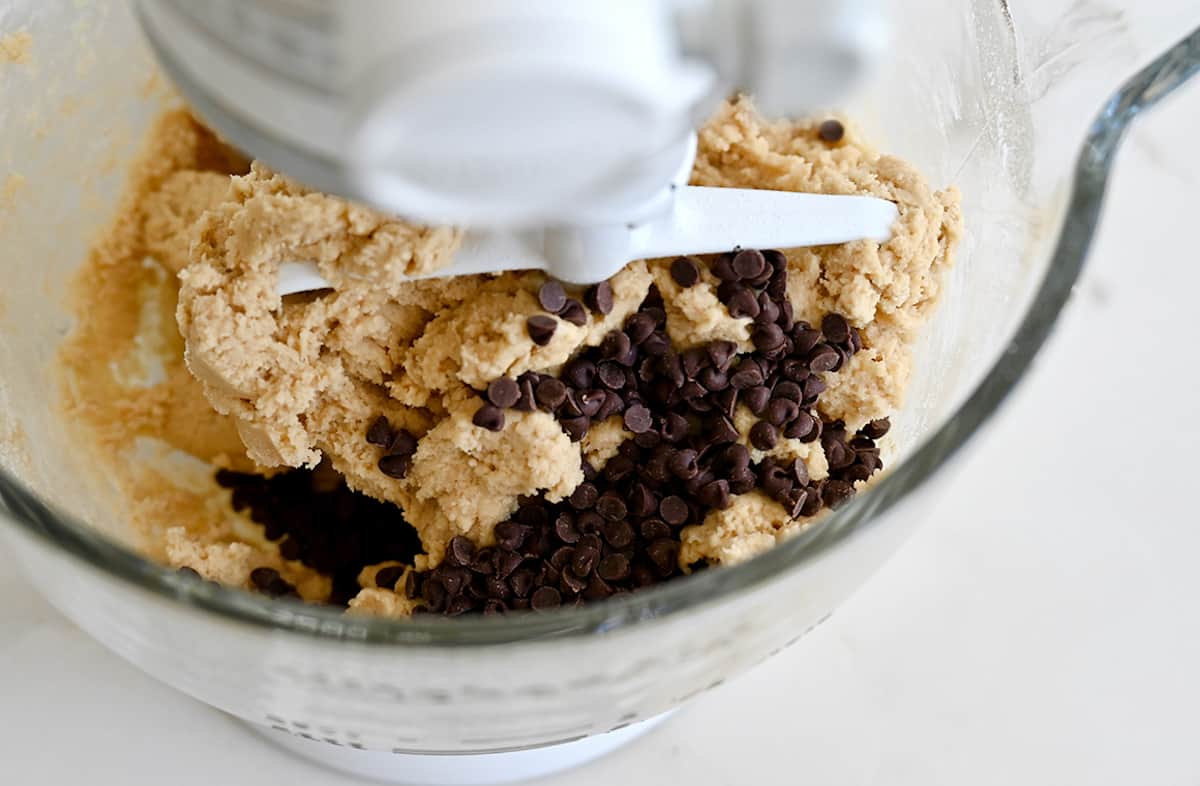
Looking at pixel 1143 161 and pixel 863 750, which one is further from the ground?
pixel 1143 161

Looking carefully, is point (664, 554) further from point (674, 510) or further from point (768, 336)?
point (768, 336)

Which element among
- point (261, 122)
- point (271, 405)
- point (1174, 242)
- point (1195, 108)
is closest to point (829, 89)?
point (261, 122)

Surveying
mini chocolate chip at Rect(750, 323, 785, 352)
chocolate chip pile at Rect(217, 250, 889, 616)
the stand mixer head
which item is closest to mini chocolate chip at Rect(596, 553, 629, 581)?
chocolate chip pile at Rect(217, 250, 889, 616)

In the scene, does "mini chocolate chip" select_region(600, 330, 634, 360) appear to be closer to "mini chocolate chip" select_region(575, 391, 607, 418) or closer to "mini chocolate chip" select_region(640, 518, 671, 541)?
"mini chocolate chip" select_region(575, 391, 607, 418)

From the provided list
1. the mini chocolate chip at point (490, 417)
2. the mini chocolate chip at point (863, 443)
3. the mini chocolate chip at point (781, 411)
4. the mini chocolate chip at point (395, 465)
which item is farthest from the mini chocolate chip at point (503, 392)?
the mini chocolate chip at point (863, 443)

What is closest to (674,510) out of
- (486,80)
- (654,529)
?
(654,529)

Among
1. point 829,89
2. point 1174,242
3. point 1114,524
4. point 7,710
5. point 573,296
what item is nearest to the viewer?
point 829,89

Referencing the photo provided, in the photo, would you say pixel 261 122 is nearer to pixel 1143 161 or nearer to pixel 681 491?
pixel 681 491

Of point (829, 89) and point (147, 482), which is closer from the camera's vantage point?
point (829, 89)
